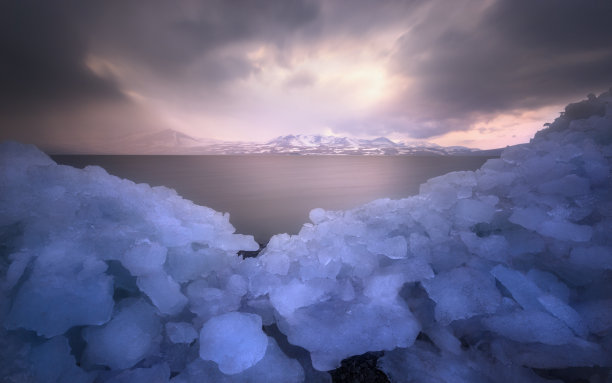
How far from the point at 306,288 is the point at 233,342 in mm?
752

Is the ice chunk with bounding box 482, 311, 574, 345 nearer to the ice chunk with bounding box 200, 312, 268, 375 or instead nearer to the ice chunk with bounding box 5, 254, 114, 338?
the ice chunk with bounding box 200, 312, 268, 375

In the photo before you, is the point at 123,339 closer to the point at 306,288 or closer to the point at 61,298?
the point at 61,298

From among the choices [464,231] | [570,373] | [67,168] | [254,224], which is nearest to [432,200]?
[464,231]

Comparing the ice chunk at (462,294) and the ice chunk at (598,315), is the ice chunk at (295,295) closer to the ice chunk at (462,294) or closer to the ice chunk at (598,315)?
the ice chunk at (462,294)

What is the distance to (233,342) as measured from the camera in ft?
5.34

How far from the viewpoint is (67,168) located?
92.4 inches

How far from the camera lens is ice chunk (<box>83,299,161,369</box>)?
1.54 m

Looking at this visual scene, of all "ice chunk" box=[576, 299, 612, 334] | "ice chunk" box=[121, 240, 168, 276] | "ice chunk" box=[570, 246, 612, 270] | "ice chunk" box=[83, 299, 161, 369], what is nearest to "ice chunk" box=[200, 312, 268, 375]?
"ice chunk" box=[83, 299, 161, 369]

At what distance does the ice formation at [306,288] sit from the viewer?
1.54 m

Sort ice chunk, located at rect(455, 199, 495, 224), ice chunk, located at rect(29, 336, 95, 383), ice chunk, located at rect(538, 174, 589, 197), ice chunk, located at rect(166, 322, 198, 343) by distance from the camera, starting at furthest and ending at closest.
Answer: ice chunk, located at rect(455, 199, 495, 224)
ice chunk, located at rect(538, 174, 589, 197)
ice chunk, located at rect(166, 322, 198, 343)
ice chunk, located at rect(29, 336, 95, 383)

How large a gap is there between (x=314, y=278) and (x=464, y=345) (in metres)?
1.27

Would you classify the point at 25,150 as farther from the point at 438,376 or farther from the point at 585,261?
the point at 585,261

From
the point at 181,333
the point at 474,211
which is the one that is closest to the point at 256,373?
the point at 181,333

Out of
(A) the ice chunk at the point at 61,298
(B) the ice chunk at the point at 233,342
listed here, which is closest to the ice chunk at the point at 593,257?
(B) the ice chunk at the point at 233,342
